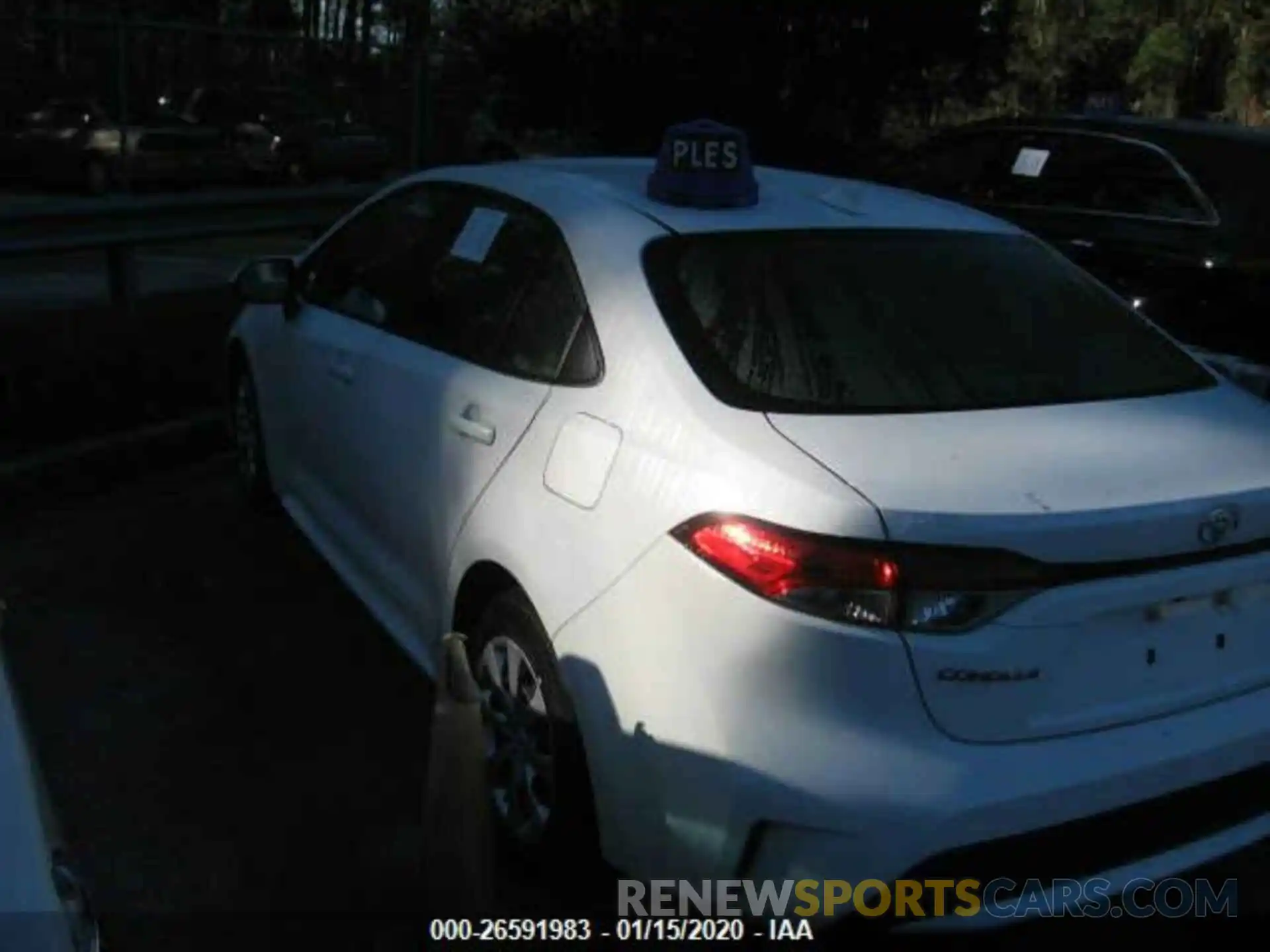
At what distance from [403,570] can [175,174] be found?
11.1m

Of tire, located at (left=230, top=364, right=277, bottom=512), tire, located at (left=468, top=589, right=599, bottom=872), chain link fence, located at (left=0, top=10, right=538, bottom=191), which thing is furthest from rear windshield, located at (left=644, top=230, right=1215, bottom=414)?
chain link fence, located at (left=0, top=10, right=538, bottom=191)

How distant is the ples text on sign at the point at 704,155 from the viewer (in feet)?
11.5

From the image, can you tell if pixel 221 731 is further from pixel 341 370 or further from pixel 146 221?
pixel 146 221

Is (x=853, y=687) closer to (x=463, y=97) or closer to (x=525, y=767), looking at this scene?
(x=525, y=767)

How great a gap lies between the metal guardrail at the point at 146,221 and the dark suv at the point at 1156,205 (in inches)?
163

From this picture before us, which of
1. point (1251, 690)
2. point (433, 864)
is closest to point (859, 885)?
point (433, 864)

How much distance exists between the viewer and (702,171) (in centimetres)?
353

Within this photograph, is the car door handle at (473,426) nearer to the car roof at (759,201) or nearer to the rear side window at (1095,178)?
the car roof at (759,201)

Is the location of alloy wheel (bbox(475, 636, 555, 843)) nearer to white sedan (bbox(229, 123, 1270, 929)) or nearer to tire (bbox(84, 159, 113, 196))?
white sedan (bbox(229, 123, 1270, 929))

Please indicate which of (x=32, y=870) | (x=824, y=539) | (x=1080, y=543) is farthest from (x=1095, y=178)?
(x=32, y=870)

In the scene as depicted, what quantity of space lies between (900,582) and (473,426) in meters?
1.28

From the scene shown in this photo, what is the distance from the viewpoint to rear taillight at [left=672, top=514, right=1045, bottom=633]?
246cm

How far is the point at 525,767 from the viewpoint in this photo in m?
3.11

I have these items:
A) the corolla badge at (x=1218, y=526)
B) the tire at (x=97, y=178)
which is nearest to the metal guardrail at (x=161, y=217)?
the tire at (x=97, y=178)
